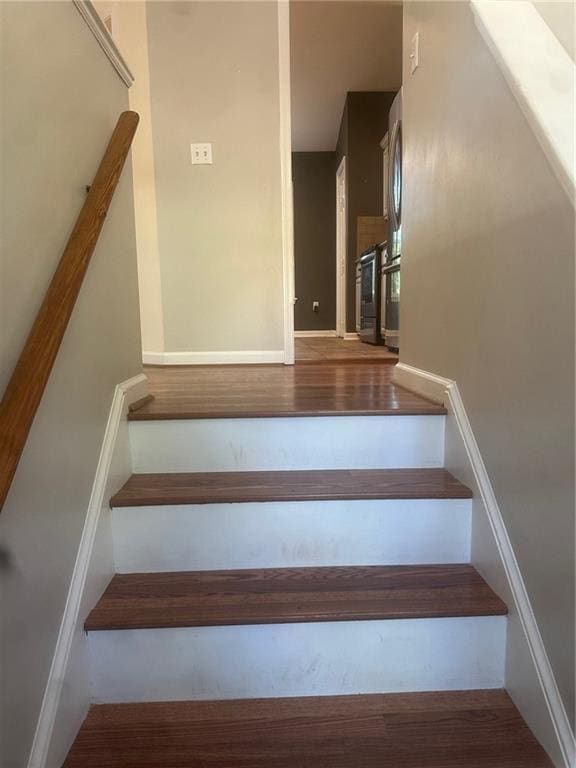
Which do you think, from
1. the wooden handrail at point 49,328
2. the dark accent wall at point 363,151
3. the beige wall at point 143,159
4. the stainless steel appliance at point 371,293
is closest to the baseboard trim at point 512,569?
the wooden handrail at point 49,328

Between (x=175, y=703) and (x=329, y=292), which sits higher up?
(x=329, y=292)

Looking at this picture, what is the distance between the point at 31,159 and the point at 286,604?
1.13 metres

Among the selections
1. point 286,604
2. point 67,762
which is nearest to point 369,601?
point 286,604

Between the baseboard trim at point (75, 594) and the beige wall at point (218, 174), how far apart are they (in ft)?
5.72

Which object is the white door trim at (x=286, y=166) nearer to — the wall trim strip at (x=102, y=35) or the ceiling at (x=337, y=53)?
the ceiling at (x=337, y=53)

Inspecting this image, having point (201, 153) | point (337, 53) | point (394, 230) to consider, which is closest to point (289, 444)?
point (201, 153)

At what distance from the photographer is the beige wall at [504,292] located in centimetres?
92

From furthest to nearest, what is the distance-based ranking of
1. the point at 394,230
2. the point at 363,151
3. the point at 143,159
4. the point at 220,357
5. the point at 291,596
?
the point at 363,151
the point at 394,230
the point at 220,357
the point at 143,159
the point at 291,596

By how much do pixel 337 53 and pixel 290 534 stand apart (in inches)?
193

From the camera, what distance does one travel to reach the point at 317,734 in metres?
1.00

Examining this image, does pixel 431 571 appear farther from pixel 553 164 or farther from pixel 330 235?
pixel 330 235

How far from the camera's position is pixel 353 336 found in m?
6.05

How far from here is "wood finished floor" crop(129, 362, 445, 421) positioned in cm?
150

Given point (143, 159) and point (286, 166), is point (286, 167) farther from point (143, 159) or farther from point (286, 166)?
point (143, 159)
